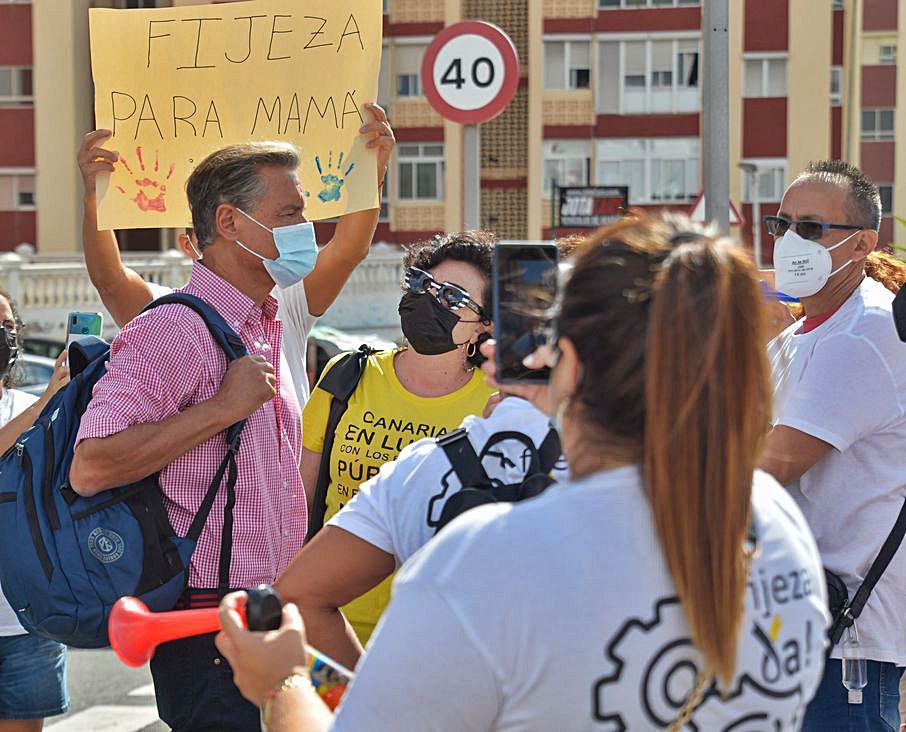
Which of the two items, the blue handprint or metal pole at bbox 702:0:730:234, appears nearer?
the blue handprint

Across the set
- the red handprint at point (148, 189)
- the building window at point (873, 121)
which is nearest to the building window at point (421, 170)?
the building window at point (873, 121)

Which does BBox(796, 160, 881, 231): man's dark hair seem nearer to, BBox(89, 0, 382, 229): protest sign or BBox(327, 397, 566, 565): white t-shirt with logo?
BBox(89, 0, 382, 229): protest sign

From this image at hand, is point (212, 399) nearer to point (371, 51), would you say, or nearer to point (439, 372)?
point (439, 372)

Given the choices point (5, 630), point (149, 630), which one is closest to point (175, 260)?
point (5, 630)

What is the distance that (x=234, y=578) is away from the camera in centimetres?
321

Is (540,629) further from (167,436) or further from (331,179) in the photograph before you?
(331,179)

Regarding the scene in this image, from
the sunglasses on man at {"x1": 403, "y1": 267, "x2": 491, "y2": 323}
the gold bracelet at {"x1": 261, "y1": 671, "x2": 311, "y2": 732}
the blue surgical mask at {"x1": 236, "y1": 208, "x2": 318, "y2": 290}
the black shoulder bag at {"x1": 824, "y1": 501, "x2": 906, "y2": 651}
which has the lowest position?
the black shoulder bag at {"x1": 824, "y1": 501, "x2": 906, "y2": 651}

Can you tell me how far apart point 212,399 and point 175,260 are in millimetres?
28131

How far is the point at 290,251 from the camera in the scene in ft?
11.4

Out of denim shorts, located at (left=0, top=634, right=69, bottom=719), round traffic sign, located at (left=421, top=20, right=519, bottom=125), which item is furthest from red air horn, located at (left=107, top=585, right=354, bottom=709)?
round traffic sign, located at (left=421, top=20, right=519, bottom=125)

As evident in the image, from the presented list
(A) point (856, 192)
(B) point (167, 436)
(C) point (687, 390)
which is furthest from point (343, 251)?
(C) point (687, 390)

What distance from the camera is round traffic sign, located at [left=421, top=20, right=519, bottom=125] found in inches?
308

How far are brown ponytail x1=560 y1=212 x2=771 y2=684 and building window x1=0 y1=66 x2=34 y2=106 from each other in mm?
42266

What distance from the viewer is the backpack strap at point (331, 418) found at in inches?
149
